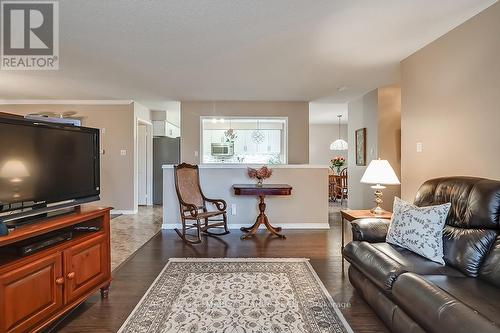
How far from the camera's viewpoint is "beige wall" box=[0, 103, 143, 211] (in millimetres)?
5699

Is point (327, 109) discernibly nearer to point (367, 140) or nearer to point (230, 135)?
point (367, 140)

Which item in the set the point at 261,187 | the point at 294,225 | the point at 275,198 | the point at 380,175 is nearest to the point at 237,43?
the point at 380,175

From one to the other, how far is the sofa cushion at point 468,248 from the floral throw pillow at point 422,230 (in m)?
0.06

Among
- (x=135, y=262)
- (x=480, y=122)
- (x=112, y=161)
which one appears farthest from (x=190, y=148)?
(x=480, y=122)

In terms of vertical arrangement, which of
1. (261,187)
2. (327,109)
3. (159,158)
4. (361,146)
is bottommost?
(261,187)

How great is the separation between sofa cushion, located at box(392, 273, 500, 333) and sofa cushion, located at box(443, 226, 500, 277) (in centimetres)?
48

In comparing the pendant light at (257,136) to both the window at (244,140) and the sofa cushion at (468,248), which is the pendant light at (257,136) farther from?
the sofa cushion at (468,248)

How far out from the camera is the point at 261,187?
→ 420cm

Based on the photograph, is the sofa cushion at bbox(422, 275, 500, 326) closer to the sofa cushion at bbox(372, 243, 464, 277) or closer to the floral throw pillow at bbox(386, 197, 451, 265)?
the sofa cushion at bbox(372, 243, 464, 277)

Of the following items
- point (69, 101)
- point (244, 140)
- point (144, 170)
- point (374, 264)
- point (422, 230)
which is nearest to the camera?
point (374, 264)

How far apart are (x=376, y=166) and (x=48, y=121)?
9.60ft

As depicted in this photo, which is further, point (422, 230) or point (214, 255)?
point (214, 255)

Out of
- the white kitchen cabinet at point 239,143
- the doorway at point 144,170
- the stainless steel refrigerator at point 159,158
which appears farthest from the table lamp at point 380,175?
the doorway at point 144,170

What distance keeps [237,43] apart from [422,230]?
2340 mm
